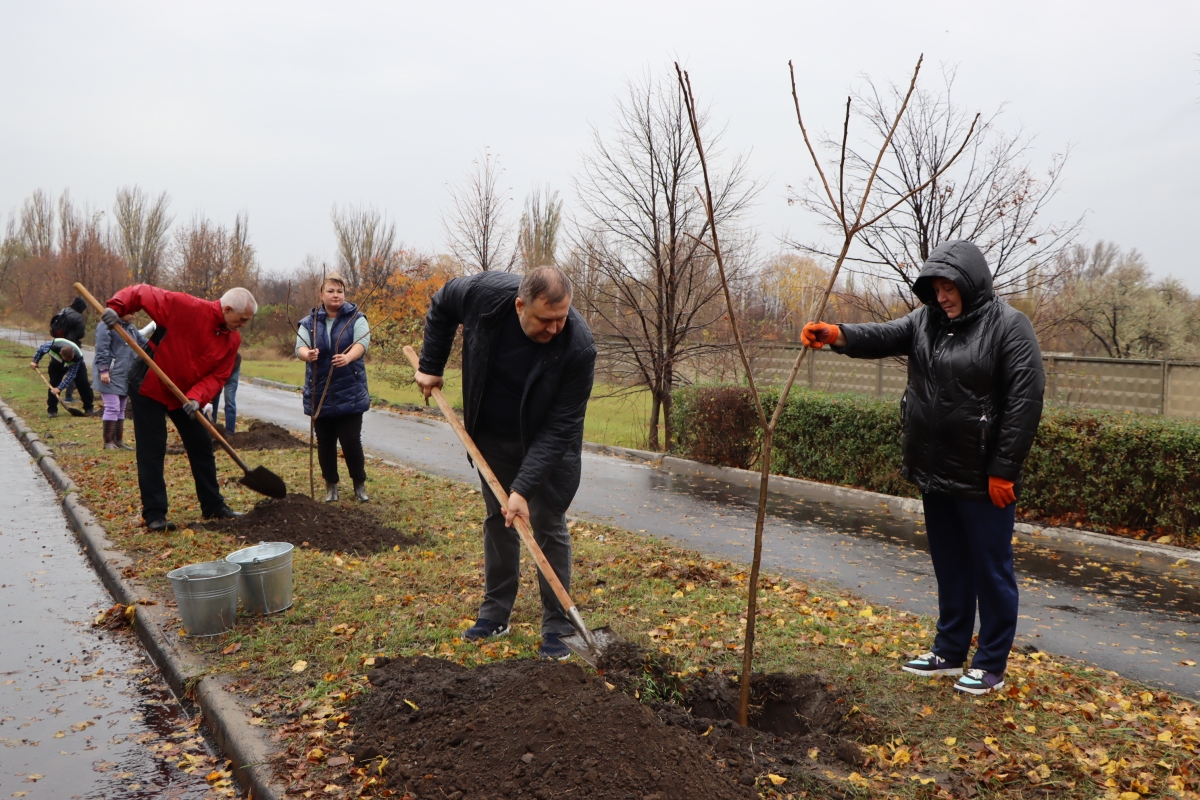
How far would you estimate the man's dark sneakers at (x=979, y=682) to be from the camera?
384 centimetres

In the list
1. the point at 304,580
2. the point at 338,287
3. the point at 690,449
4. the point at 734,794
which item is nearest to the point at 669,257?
the point at 690,449

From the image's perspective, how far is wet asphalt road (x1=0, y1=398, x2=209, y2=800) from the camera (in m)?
3.28

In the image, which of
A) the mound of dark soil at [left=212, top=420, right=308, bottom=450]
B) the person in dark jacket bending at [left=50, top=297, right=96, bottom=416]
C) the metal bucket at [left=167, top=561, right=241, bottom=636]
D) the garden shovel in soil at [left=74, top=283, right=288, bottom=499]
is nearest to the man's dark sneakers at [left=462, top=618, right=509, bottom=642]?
the metal bucket at [left=167, top=561, right=241, bottom=636]

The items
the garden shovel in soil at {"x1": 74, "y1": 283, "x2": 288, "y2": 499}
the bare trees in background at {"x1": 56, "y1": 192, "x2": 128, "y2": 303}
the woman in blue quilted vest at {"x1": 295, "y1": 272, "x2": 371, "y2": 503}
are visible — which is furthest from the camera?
the bare trees in background at {"x1": 56, "y1": 192, "x2": 128, "y2": 303}

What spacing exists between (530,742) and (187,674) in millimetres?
2136

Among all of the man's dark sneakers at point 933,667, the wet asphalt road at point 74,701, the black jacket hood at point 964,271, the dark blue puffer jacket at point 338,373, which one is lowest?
the wet asphalt road at point 74,701

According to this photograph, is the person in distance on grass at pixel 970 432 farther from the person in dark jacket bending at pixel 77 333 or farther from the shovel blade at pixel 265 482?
the person in dark jacket bending at pixel 77 333

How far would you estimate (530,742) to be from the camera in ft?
9.61

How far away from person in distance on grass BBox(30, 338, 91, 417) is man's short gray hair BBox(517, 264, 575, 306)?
13169 mm

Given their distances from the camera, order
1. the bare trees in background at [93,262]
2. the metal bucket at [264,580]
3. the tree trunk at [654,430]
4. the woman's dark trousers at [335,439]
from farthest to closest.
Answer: the bare trees in background at [93,262] < the tree trunk at [654,430] < the woman's dark trousers at [335,439] < the metal bucket at [264,580]

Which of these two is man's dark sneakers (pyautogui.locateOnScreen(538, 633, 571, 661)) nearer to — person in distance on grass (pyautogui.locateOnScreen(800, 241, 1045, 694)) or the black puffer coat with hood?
person in distance on grass (pyautogui.locateOnScreen(800, 241, 1045, 694))

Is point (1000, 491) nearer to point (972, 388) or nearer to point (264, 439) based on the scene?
point (972, 388)

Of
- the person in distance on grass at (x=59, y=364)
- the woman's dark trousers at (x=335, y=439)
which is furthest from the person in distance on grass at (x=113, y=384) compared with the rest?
the woman's dark trousers at (x=335, y=439)

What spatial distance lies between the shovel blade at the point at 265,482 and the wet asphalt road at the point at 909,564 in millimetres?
3062
